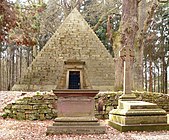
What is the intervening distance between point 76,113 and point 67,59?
32.9ft

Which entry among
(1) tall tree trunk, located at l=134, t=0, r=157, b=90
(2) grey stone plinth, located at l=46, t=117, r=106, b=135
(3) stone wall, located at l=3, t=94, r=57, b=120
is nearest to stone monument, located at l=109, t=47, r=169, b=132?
(2) grey stone plinth, located at l=46, t=117, r=106, b=135

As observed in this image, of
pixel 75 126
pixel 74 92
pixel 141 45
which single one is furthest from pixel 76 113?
pixel 141 45

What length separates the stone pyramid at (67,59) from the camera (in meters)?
17.6

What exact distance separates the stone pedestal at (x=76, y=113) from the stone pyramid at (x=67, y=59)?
9.21 meters

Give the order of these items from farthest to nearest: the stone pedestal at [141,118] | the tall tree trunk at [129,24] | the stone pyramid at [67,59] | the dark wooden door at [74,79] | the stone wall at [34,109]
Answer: the stone pyramid at [67,59], the tall tree trunk at [129,24], the stone wall at [34,109], the dark wooden door at [74,79], the stone pedestal at [141,118]

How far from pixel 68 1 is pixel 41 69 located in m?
11.2

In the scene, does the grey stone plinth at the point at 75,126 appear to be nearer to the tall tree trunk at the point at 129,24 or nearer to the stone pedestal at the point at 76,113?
the stone pedestal at the point at 76,113

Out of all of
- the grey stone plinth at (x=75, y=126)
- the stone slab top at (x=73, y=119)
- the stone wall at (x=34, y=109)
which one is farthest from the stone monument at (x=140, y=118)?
the stone wall at (x=34, y=109)

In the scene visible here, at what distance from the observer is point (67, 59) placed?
17.7 metres

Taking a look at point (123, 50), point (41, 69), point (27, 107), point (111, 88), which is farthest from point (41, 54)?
point (123, 50)

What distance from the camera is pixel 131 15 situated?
1220 cm

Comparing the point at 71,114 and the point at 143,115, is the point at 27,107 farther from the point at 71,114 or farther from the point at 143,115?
the point at 143,115

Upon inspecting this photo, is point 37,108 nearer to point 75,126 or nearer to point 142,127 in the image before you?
point 75,126

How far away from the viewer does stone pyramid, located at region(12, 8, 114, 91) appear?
17.6m
